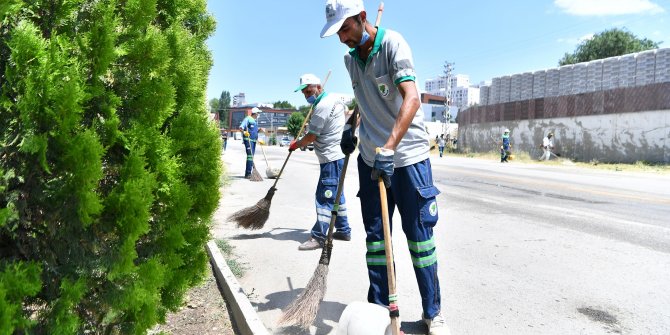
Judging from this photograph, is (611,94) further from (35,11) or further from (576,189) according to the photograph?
(35,11)

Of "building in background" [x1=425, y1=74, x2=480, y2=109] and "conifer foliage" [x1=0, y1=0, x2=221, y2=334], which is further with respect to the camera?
"building in background" [x1=425, y1=74, x2=480, y2=109]

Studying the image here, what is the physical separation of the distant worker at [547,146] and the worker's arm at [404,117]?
80.9 feet

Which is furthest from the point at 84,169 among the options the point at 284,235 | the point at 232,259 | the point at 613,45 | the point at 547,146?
the point at 613,45

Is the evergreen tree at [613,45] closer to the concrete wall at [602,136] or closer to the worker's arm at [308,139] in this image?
the concrete wall at [602,136]

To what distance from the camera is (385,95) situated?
3.10 metres

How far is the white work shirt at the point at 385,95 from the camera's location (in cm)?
296

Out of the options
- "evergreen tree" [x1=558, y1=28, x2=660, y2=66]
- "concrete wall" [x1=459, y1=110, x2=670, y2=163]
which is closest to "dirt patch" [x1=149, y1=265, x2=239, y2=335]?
"concrete wall" [x1=459, y1=110, x2=670, y2=163]

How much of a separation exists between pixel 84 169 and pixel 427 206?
1.89 m

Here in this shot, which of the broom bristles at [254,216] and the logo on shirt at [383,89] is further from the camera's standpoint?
the broom bristles at [254,216]

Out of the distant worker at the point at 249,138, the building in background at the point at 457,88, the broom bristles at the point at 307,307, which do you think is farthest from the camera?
the building in background at the point at 457,88

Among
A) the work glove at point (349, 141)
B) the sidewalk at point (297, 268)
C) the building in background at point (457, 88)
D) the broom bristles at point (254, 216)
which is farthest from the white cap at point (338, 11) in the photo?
the building in background at point (457, 88)

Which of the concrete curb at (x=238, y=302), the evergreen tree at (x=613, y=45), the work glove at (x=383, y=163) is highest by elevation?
the evergreen tree at (x=613, y=45)

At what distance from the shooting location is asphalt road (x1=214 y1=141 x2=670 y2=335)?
354 cm

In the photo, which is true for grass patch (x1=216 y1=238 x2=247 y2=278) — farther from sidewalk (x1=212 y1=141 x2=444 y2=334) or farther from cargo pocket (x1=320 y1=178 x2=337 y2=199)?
cargo pocket (x1=320 y1=178 x2=337 y2=199)
